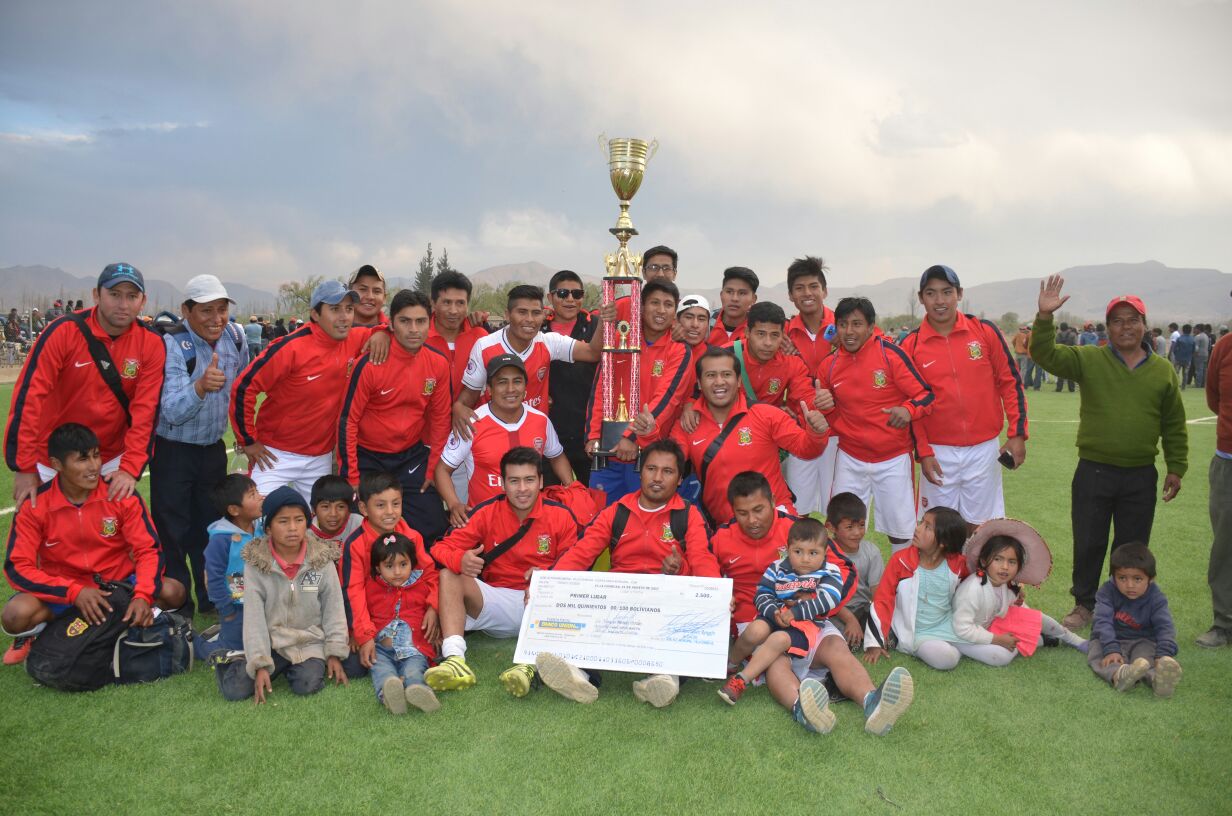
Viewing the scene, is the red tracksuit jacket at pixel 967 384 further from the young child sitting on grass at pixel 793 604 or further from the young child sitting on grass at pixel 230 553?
the young child sitting on grass at pixel 230 553

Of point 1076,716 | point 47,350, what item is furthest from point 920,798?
point 47,350

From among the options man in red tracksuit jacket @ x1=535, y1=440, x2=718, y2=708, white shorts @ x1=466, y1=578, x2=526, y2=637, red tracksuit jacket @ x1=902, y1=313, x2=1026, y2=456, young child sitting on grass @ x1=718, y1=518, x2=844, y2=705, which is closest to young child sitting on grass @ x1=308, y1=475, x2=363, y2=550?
white shorts @ x1=466, y1=578, x2=526, y2=637

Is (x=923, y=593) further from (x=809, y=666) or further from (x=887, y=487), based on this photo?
(x=887, y=487)

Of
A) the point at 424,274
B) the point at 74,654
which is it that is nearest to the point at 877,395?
the point at 74,654

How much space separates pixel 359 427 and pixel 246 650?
1.75 meters

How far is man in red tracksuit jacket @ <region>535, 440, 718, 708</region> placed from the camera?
4715mm

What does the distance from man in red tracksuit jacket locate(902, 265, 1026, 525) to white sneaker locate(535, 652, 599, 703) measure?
2967 mm

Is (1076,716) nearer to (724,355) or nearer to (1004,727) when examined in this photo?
(1004,727)

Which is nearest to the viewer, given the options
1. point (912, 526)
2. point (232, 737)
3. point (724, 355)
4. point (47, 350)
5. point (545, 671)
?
point (232, 737)

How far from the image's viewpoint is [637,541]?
482 centimetres

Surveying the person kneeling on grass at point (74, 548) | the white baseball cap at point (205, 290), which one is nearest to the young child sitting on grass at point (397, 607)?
the person kneeling on grass at point (74, 548)

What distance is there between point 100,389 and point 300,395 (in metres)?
1.17

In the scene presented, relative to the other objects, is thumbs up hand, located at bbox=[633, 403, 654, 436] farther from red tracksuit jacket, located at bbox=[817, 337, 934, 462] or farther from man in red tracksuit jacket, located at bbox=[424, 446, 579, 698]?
red tracksuit jacket, located at bbox=[817, 337, 934, 462]

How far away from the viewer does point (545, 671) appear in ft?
13.1
